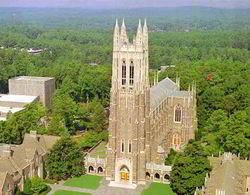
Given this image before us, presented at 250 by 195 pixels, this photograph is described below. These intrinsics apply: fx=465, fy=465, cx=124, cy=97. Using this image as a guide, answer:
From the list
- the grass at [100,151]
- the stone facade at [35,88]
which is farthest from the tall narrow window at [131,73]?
the stone facade at [35,88]

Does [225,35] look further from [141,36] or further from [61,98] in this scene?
[141,36]

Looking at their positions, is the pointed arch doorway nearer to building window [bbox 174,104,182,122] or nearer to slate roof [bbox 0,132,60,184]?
slate roof [bbox 0,132,60,184]

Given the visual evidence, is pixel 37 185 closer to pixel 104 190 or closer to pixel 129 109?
pixel 104 190

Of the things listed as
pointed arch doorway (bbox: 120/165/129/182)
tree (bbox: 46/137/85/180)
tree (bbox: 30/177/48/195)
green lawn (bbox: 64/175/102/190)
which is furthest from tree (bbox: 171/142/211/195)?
tree (bbox: 30/177/48/195)

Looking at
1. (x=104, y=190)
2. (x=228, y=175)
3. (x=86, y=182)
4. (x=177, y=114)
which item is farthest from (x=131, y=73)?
(x=228, y=175)

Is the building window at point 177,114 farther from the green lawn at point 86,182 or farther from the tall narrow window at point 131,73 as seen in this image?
the green lawn at point 86,182

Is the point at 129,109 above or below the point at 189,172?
above

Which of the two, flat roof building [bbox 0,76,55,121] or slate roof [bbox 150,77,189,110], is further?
flat roof building [bbox 0,76,55,121]

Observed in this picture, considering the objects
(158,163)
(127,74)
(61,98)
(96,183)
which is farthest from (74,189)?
(61,98)
